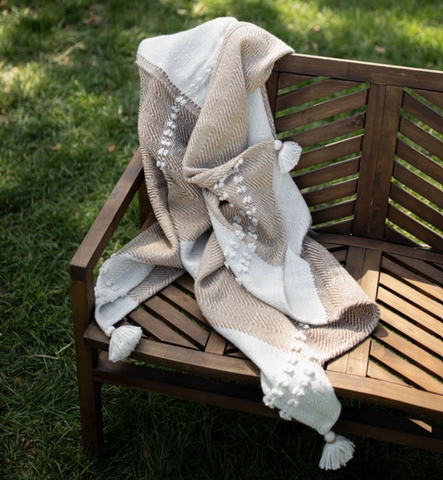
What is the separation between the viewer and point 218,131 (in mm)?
2070

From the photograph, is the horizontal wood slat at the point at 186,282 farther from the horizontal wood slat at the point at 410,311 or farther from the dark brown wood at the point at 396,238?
the dark brown wood at the point at 396,238

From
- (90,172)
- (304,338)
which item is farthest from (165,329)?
(90,172)

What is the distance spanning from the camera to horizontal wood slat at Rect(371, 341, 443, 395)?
1775 millimetres

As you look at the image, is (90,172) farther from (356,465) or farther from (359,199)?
(356,465)

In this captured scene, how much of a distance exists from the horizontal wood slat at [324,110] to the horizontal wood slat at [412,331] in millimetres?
733

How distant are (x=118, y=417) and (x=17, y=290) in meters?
0.81

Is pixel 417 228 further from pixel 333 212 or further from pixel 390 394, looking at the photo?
pixel 390 394

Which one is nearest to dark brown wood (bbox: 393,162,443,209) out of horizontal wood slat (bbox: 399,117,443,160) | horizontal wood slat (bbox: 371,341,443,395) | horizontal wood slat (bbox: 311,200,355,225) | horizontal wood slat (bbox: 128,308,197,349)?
horizontal wood slat (bbox: 399,117,443,160)

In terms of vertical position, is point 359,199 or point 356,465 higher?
point 359,199

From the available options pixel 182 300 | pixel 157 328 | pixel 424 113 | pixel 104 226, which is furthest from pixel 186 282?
pixel 424 113

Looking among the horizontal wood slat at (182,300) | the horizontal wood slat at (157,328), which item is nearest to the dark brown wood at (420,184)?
the horizontal wood slat at (182,300)

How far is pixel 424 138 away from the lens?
217 centimetres

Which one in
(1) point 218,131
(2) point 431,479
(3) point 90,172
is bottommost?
(2) point 431,479

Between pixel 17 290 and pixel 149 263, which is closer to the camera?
pixel 149 263
